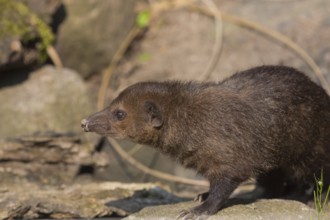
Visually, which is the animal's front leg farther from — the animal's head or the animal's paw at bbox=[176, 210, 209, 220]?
the animal's head

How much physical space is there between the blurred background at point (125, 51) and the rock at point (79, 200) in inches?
44.3

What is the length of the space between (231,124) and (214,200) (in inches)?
27.1

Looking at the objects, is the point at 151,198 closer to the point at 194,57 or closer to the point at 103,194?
the point at 103,194

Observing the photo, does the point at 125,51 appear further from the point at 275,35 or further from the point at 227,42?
the point at 275,35

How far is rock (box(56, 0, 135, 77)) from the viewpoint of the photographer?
10.9 metres

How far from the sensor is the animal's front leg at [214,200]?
6.30 m

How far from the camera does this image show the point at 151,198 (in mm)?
7680

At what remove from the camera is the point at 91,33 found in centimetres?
1099

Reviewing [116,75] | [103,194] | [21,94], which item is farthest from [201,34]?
[103,194]

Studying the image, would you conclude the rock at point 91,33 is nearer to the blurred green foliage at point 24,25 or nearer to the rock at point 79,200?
the blurred green foliage at point 24,25

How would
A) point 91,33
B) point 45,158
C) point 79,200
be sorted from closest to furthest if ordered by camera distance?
point 79,200
point 45,158
point 91,33

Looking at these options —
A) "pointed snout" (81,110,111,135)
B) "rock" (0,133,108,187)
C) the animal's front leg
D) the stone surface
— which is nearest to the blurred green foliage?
the stone surface

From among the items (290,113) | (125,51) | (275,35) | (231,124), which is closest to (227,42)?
(275,35)

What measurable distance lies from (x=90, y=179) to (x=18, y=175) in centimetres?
95
